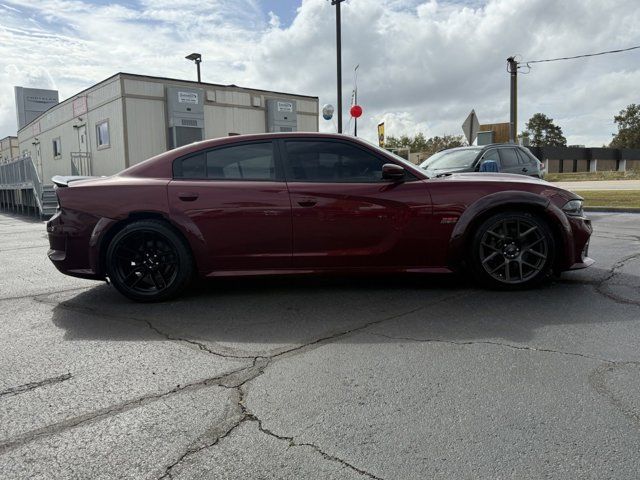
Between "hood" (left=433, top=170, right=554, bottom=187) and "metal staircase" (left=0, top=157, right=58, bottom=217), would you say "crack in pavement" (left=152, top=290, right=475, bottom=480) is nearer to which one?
"hood" (left=433, top=170, right=554, bottom=187)

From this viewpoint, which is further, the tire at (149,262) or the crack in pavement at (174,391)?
the tire at (149,262)

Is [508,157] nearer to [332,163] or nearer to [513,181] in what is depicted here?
[513,181]

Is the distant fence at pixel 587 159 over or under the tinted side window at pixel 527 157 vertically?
over

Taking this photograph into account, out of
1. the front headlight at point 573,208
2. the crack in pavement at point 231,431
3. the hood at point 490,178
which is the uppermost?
the hood at point 490,178

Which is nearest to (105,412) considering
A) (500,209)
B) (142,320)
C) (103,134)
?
(142,320)

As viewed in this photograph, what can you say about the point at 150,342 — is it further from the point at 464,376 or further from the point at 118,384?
the point at 464,376

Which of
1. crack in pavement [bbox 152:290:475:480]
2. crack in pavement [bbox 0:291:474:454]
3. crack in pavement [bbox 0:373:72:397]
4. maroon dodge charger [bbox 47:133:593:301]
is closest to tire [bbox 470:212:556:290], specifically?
maroon dodge charger [bbox 47:133:593:301]

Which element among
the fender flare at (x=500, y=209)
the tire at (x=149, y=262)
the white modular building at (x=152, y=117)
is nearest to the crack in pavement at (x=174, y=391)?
the fender flare at (x=500, y=209)

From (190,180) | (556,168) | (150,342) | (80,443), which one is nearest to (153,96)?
(190,180)

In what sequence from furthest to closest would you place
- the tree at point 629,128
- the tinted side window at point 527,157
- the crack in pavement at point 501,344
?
the tree at point 629,128 → the tinted side window at point 527,157 → the crack in pavement at point 501,344

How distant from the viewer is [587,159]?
66.5m

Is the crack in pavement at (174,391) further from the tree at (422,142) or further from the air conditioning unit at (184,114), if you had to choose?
the tree at (422,142)

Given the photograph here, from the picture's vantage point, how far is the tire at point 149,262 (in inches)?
171

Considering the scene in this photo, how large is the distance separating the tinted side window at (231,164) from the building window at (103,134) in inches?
612
